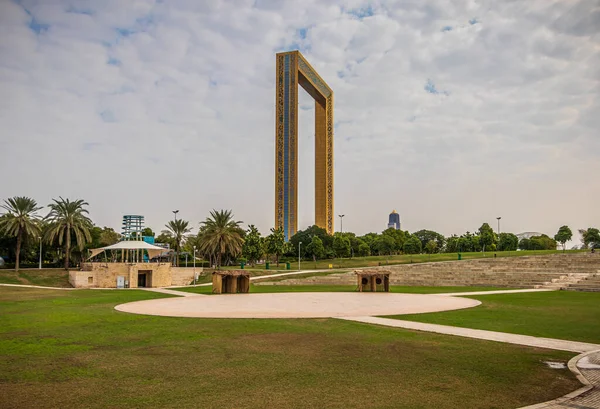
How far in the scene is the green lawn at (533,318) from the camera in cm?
1523

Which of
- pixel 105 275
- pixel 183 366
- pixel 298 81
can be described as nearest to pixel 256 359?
pixel 183 366

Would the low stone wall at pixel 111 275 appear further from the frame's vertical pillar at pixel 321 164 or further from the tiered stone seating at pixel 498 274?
the frame's vertical pillar at pixel 321 164

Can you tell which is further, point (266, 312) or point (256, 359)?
point (266, 312)

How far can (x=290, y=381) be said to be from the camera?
8.99m

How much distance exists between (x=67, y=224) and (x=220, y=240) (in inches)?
791

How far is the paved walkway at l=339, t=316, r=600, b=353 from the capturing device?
12578mm

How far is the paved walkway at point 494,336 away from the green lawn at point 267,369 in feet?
2.65

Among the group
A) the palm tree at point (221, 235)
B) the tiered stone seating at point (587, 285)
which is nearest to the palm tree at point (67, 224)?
the palm tree at point (221, 235)

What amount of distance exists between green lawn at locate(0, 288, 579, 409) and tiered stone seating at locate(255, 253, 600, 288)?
100 ft

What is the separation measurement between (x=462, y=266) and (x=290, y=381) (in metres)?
49.8

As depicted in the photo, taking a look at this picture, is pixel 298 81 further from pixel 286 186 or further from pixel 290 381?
pixel 290 381

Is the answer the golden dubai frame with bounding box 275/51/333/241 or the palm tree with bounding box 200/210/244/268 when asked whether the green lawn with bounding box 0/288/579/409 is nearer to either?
the palm tree with bounding box 200/210/244/268

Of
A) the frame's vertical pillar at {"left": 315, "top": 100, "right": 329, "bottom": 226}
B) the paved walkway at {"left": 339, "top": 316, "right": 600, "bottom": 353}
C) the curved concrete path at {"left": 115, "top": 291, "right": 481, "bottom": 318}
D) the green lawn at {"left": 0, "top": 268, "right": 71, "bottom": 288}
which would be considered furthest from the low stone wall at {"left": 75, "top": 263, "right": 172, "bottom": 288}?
the frame's vertical pillar at {"left": 315, "top": 100, "right": 329, "bottom": 226}

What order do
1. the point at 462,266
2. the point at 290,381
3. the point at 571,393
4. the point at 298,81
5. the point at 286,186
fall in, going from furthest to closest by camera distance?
1. the point at 298,81
2. the point at 286,186
3. the point at 462,266
4. the point at 290,381
5. the point at 571,393
